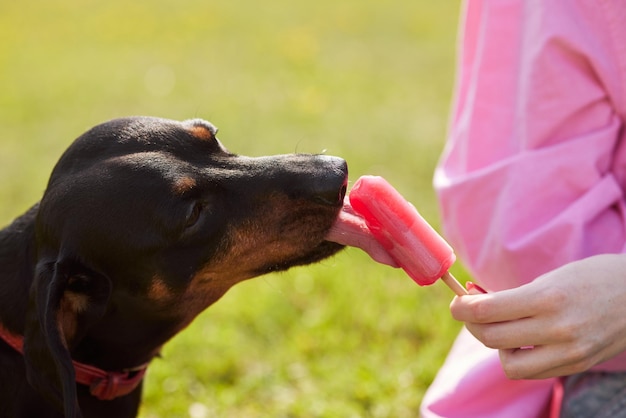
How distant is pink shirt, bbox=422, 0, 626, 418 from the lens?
2627 millimetres

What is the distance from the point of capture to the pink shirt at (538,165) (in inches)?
103

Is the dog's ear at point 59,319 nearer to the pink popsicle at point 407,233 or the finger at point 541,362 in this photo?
the pink popsicle at point 407,233

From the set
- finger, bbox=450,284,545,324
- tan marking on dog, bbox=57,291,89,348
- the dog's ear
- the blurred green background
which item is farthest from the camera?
the blurred green background

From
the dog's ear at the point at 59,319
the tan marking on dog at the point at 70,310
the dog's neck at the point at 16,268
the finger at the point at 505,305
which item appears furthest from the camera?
the dog's neck at the point at 16,268

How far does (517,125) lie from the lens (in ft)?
9.35

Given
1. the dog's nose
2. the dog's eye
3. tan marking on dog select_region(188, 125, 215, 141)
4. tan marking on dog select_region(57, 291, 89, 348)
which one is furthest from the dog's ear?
the dog's nose

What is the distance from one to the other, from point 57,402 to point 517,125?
1.88 meters

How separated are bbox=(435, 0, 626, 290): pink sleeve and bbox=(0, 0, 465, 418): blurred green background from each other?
55.4 inches

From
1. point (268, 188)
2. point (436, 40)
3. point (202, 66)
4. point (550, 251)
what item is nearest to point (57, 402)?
point (268, 188)

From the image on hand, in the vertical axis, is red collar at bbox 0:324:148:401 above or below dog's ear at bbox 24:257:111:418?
below

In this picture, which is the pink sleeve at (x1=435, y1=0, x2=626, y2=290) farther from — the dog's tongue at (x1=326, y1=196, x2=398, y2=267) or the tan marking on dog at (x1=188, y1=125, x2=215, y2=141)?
the tan marking on dog at (x1=188, y1=125, x2=215, y2=141)

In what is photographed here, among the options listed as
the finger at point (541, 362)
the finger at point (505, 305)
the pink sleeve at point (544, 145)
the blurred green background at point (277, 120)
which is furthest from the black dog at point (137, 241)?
the blurred green background at point (277, 120)

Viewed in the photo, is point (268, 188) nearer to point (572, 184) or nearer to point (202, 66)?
point (572, 184)

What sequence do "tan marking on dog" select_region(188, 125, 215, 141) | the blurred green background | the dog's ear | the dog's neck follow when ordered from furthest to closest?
the blurred green background < "tan marking on dog" select_region(188, 125, 215, 141) < the dog's neck < the dog's ear
